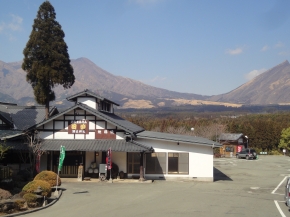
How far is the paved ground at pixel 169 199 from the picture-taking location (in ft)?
44.1

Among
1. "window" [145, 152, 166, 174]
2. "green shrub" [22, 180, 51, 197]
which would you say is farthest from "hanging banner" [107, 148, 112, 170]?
"green shrub" [22, 180, 51, 197]

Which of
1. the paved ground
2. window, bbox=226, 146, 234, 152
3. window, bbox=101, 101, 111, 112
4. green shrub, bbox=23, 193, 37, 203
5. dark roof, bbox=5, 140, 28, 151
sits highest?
window, bbox=101, 101, 111, 112

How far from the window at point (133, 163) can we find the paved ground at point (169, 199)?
203 centimetres

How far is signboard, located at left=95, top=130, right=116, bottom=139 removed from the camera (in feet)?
77.3

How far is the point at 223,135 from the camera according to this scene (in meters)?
55.6

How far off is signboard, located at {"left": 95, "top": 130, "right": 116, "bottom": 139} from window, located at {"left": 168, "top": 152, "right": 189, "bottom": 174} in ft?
13.2

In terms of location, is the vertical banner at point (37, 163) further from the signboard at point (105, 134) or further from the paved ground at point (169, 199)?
the signboard at point (105, 134)

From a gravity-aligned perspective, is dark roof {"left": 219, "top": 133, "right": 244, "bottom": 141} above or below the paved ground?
above

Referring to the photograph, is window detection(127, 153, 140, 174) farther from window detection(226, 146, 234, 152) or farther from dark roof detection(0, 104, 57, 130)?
window detection(226, 146, 234, 152)

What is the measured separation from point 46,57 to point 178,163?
524 inches

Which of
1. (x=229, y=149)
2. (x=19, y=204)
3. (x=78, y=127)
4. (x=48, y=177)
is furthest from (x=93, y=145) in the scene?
(x=229, y=149)

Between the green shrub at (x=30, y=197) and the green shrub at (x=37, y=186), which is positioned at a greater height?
the green shrub at (x=37, y=186)

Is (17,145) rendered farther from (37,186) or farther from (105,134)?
(37,186)

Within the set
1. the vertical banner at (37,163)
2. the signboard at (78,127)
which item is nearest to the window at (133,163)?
the signboard at (78,127)
